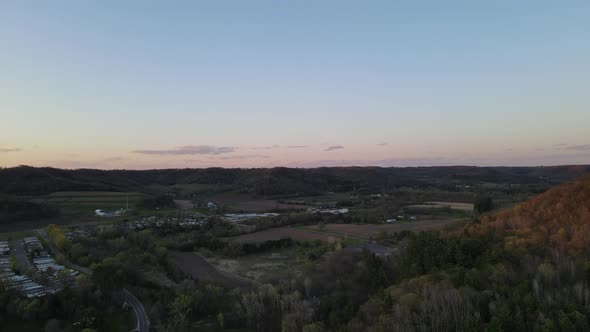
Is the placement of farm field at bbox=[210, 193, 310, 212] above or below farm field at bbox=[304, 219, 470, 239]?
above

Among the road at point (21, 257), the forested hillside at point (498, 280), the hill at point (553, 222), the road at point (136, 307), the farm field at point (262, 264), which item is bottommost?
the farm field at point (262, 264)

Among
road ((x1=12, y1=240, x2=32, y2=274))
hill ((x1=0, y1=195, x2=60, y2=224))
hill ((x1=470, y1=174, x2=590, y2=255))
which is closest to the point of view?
hill ((x1=470, y1=174, x2=590, y2=255))

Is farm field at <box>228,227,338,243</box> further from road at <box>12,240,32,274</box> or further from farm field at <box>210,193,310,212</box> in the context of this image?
farm field at <box>210,193,310,212</box>

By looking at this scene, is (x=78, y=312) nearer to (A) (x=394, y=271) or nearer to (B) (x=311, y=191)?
(A) (x=394, y=271)

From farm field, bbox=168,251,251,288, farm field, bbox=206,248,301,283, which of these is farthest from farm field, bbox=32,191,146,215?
farm field, bbox=206,248,301,283

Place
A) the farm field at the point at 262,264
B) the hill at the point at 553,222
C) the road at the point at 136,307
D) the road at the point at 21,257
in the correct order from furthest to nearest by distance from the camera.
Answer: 1. the farm field at the point at 262,264
2. the road at the point at 21,257
3. the road at the point at 136,307
4. the hill at the point at 553,222

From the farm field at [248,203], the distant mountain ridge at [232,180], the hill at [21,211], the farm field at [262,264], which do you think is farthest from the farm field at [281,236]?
the distant mountain ridge at [232,180]

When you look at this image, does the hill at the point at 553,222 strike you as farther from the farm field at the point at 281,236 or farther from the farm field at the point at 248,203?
the farm field at the point at 248,203
